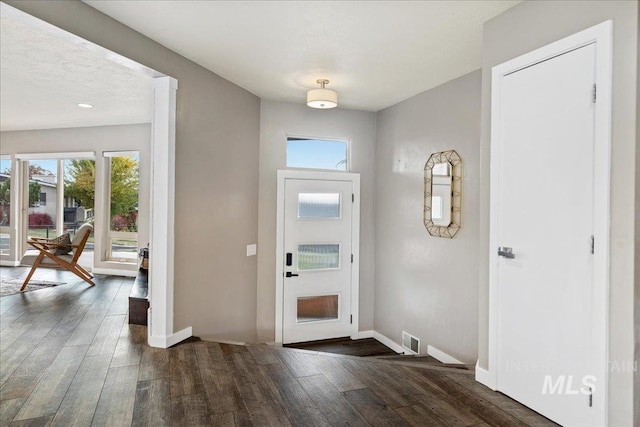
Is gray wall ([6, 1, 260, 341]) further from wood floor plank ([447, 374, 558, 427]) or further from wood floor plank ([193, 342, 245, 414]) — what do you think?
wood floor plank ([447, 374, 558, 427])

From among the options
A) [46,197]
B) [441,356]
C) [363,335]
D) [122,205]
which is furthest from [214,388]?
[46,197]

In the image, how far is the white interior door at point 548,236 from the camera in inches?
77.9

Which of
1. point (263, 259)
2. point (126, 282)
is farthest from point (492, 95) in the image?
point (126, 282)

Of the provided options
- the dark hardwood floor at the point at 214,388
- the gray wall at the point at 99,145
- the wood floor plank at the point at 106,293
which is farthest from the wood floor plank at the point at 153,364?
the gray wall at the point at 99,145

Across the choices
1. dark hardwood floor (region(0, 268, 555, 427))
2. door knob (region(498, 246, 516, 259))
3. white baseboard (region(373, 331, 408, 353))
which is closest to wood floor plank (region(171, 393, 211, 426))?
dark hardwood floor (region(0, 268, 555, 427))

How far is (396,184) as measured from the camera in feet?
15.4

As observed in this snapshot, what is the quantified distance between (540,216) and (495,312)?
704 mm

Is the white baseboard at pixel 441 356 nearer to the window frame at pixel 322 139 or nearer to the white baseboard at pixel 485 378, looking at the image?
the white baseboard at pixel 485 378

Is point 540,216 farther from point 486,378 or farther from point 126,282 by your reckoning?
point 126,282

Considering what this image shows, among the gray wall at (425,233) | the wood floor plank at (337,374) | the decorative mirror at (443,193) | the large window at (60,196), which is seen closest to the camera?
the wood floor plank at (337,374)

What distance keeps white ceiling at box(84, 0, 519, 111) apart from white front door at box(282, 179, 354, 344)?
1376 mm

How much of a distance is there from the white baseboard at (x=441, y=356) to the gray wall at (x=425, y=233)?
5cm

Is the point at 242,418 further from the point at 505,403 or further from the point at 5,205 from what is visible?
the point at 5,205

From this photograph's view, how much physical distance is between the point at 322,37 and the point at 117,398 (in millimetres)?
2796
